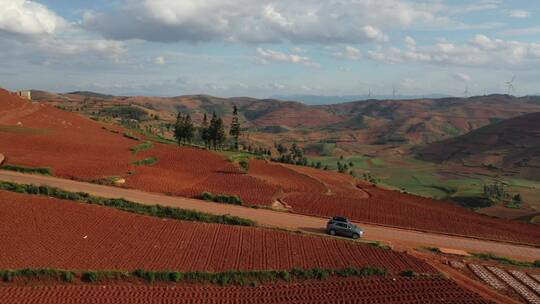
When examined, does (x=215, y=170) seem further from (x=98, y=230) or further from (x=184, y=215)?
(x=98, y=230)

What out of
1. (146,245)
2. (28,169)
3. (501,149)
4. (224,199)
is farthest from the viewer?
(501,149)

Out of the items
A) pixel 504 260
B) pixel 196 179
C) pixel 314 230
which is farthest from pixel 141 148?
pixel 504 260

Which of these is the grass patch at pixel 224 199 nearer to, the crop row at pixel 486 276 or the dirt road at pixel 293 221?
Result: the dirt road at pixel 293 221

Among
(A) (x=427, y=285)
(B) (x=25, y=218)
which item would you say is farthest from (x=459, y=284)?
(B) (x=25, y=218)

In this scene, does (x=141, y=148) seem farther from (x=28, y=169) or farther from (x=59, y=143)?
(x=28, y=169)

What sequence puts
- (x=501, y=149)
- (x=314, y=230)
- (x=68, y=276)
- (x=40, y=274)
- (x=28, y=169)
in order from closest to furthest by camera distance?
(x=68, y=276) → (x=40, y=274) → (x=314, y=230) → (x=28, y=169) → (x=501, y=149)

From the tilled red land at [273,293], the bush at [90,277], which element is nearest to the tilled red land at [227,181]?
the tilled red land at [273,293]

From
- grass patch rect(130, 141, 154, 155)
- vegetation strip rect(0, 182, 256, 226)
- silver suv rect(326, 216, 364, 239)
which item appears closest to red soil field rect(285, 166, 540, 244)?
silver suv rect(326, 216, 364, 239)
